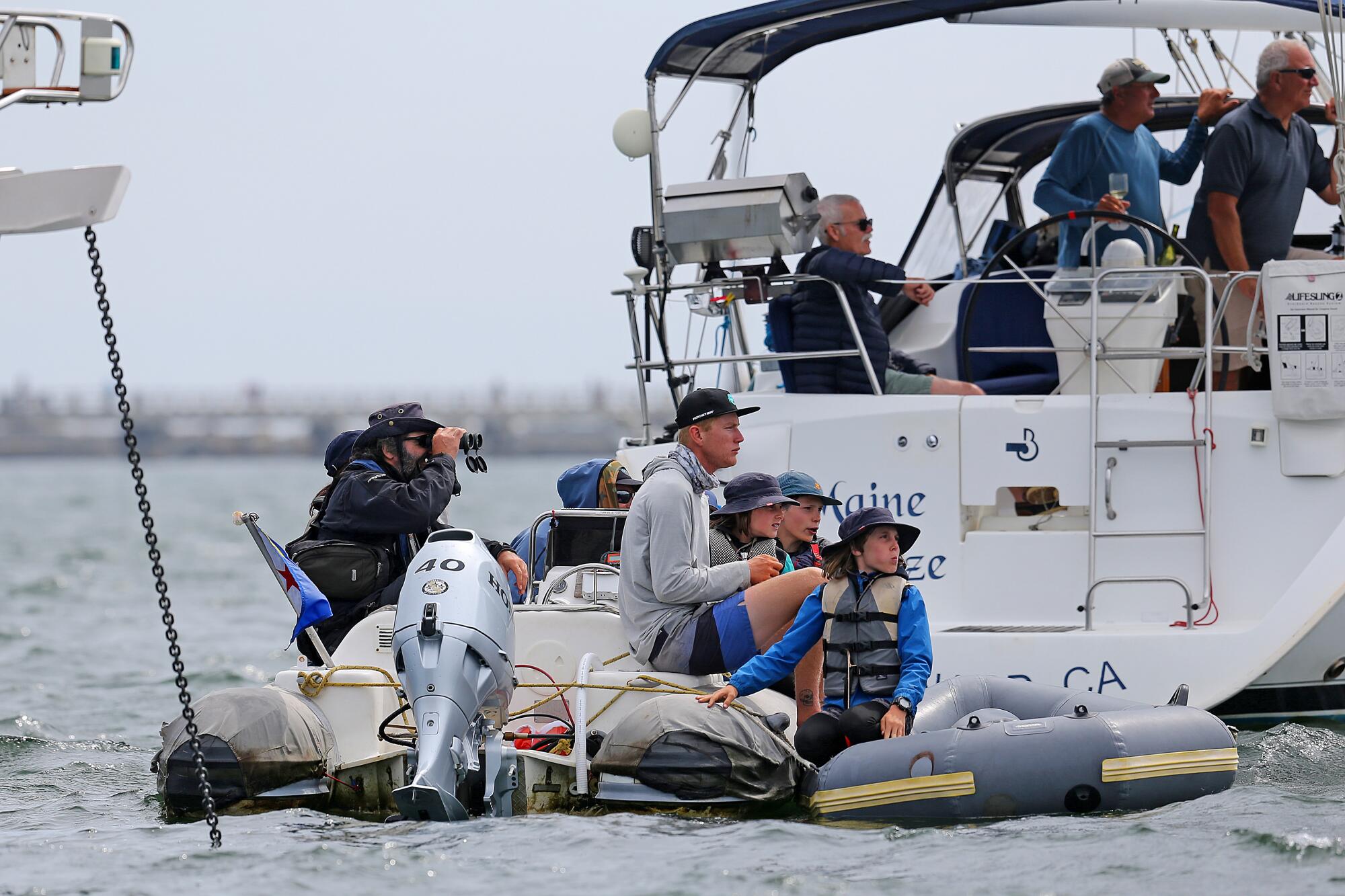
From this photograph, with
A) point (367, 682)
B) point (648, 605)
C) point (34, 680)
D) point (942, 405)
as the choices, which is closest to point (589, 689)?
point (648, 605)

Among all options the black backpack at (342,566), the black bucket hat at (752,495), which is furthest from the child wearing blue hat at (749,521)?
the black backpack at (342,566)

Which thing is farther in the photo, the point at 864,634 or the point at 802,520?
the point at 802,520

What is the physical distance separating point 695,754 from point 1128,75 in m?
4.63

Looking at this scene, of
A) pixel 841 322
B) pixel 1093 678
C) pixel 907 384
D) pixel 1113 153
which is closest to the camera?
pixel 1093 678

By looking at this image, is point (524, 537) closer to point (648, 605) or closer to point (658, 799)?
point (648, 605)

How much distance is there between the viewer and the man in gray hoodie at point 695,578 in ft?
21.5

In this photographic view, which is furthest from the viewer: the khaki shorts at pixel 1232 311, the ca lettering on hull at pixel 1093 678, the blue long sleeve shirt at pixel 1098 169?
the blue long sleeve shirt at pixel 1098 169

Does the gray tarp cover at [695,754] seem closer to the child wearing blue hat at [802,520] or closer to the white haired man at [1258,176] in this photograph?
the child wearing blue hat at [802,520]

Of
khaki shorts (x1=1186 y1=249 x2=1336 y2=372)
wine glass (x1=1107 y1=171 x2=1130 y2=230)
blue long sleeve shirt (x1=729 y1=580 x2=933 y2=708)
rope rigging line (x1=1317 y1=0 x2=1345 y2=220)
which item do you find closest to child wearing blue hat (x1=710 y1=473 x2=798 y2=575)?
blue long sleeve shirt (x1=729 y1=580 x2=933 y2=708)

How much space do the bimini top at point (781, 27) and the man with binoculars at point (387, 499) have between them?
9.73ft

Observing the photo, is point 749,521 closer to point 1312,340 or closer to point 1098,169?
point 1312,340

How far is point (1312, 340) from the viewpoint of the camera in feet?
25.8

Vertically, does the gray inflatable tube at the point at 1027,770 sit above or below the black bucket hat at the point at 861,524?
below

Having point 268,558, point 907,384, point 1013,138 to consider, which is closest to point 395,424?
point 268,558
